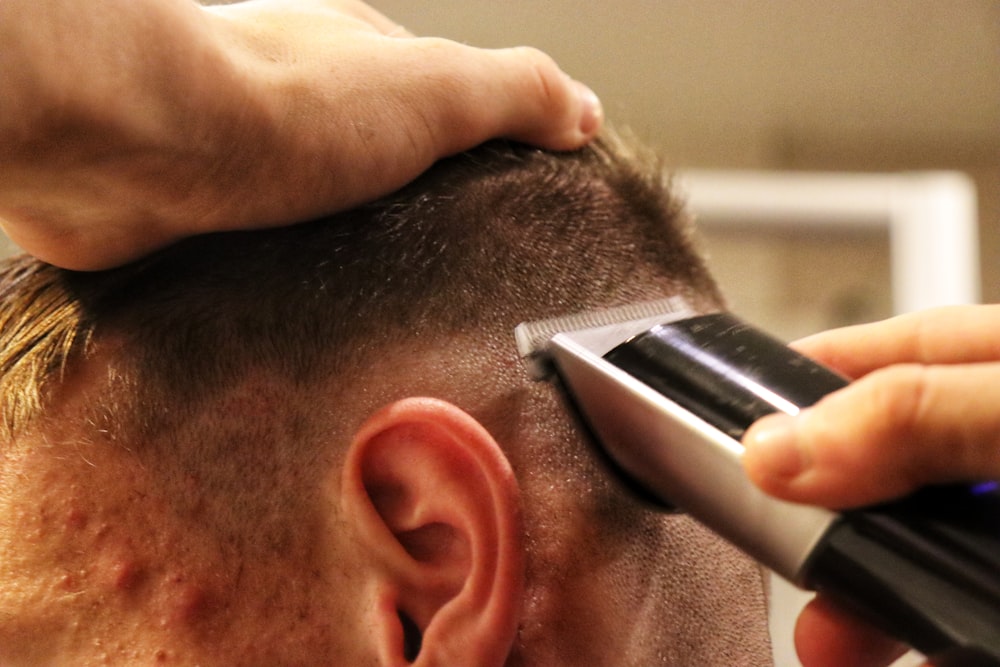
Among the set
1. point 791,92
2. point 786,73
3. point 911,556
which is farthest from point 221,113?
point 791,92

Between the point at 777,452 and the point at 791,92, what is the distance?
271cm

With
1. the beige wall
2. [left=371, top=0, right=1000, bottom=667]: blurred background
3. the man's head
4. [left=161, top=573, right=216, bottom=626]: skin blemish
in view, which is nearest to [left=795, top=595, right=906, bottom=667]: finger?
the man's head

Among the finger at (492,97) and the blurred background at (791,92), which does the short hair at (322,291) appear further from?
the blurred background at (791,92)

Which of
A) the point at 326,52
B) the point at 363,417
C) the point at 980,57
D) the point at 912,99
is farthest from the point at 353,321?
the point at 912,99

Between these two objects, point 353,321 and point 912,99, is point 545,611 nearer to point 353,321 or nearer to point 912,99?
point 353,321

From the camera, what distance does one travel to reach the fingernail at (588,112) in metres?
0.77

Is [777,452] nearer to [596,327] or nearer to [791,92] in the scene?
[596,327]

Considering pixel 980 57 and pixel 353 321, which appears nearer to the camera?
pixel 353 321

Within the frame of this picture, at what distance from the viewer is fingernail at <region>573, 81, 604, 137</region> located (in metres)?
0.77

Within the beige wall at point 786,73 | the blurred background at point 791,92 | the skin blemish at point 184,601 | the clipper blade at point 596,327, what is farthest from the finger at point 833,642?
the beige wall at point 786,73

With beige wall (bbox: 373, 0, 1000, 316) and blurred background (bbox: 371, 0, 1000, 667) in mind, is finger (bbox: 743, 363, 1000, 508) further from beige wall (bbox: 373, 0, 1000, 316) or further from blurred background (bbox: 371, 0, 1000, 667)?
beige wall (bbox: 373, 0, 1000, 316)

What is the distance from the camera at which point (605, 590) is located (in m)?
0.63

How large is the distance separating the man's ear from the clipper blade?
0.20ft

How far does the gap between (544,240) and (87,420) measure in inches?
14.0
